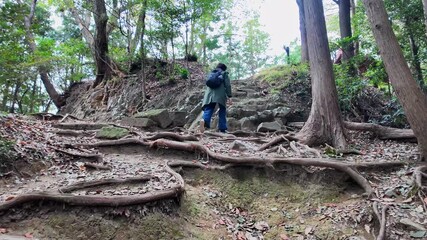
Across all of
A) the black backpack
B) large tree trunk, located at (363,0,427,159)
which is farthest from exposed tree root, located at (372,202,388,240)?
the black backpack

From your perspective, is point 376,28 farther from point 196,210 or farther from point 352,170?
point 196,210

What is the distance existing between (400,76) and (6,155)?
5956 mm

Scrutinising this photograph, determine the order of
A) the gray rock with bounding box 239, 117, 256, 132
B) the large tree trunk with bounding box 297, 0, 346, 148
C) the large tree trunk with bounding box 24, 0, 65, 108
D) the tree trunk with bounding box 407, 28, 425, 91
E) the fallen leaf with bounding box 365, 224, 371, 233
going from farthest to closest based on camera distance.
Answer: the large tree trunk with bounding box 24, 0, 65, 108, the gray rock with bounding box 239, 117, 256, 132, the tree trunk with bounding box 407, 28, 425, 91, the large tree trunk with bounding box 297, 0, 346, 148, the fallen leaf with bounding box 365, 224, 371, 233

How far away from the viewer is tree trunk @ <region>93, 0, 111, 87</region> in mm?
12602

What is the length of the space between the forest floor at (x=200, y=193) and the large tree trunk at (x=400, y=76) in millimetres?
774

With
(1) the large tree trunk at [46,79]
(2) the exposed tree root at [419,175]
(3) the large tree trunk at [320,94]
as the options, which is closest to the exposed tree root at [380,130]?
(3) the large tree trunk at [320,94]

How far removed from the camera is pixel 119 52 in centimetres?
1490

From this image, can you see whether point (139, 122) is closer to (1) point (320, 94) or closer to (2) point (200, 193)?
(2) point (200, 193)

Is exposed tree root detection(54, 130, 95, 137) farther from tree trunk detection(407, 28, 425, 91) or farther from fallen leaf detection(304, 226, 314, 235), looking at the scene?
tree trunk detection(407, 28, 425, 91)

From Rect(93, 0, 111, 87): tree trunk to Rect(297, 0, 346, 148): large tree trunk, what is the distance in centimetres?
861

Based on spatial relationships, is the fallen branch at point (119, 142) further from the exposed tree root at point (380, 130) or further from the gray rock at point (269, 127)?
the exposed tree root at point (380, 130)

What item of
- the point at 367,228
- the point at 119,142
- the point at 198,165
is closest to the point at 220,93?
the point at 119,142

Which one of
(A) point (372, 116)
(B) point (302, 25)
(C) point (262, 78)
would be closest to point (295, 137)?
(A) point (372, 116)

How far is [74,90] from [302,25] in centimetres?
1182
